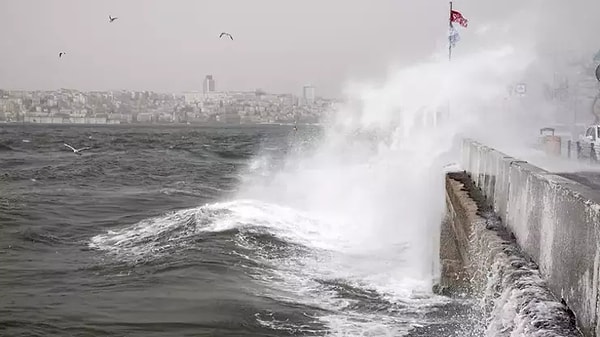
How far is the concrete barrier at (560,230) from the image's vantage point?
3404mm

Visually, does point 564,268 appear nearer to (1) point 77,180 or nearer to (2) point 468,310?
(2) point 468,310

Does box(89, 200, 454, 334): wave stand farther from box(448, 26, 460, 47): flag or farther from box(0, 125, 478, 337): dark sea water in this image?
box(448, 26, 460, 47): flag

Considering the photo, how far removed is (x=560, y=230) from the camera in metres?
4.06

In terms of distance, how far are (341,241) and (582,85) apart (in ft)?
175

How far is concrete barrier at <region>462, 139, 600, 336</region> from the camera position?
3.40 metres

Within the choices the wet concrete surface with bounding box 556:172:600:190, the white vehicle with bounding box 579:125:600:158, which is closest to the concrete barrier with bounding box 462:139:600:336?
the wet concrete surface with bounding box 556:172:600:190

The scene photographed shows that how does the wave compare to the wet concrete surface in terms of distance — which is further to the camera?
the wet concrete surface

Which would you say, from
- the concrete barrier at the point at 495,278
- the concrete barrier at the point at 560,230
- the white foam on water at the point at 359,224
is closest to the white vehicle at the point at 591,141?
the white foam on water at the point at 359,224

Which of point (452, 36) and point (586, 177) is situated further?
point (452, 36)

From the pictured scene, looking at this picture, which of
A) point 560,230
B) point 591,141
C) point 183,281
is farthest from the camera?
point 591,141

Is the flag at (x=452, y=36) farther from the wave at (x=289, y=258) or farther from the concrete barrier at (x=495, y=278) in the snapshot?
the concrete barrier at (x=495, y=278)

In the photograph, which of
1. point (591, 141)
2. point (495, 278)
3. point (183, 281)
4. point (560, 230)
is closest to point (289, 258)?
point (183, 281)

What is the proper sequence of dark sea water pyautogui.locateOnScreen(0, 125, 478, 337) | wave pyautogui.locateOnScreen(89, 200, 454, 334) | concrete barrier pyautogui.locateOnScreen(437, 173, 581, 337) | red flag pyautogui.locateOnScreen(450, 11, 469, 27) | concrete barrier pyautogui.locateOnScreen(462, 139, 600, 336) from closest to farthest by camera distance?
concrete barrier pyautogui.locateOnScreen(462, 139, 600, 336)
concrete barrier pyautogui.locateOnScreen(437, 173, 581, 337)
dark sea water pyautogui.locateOnScreen(0, 125, 478, 337)
wave pyautogui.locateOnScreen(89, 200, 454, 334)
red flag pyautogui.locateOnScreen(450, 11, 469, 27)

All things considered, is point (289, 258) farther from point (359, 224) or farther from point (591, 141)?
point (591, 141)
